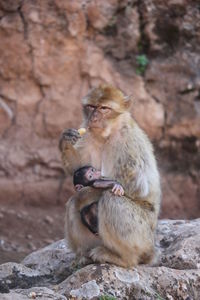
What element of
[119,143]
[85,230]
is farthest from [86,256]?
[119,143]

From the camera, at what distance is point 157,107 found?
10766 mm

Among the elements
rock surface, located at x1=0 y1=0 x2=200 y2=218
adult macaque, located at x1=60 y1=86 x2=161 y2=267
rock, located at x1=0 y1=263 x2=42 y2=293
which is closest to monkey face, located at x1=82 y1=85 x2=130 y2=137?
adult macaque, located at x1=60 y1=86 x2=161 y2=267

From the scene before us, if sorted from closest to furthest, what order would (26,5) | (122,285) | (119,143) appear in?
(122,285)
(119,143)
(26,5)

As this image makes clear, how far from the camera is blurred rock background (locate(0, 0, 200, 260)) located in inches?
411

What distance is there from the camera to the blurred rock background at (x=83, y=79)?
1044 cm

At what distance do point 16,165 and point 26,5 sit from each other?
2.27 m

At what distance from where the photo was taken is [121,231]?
18.6 ft

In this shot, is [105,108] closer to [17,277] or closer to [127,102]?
[127,102]

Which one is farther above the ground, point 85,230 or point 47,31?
point 47,31

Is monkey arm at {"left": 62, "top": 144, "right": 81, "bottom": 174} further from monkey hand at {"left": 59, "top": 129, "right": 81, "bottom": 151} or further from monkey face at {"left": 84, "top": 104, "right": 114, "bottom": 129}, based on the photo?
monkey face at {"left": 84, "top": 104, "right": 114, "bottom": 129}

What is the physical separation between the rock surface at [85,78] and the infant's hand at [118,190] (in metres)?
4.86

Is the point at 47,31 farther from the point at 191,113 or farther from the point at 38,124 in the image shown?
the point at 191,113

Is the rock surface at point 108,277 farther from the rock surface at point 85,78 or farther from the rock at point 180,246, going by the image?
the rock surface at point 85,78

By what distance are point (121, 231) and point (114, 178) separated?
45 cm
